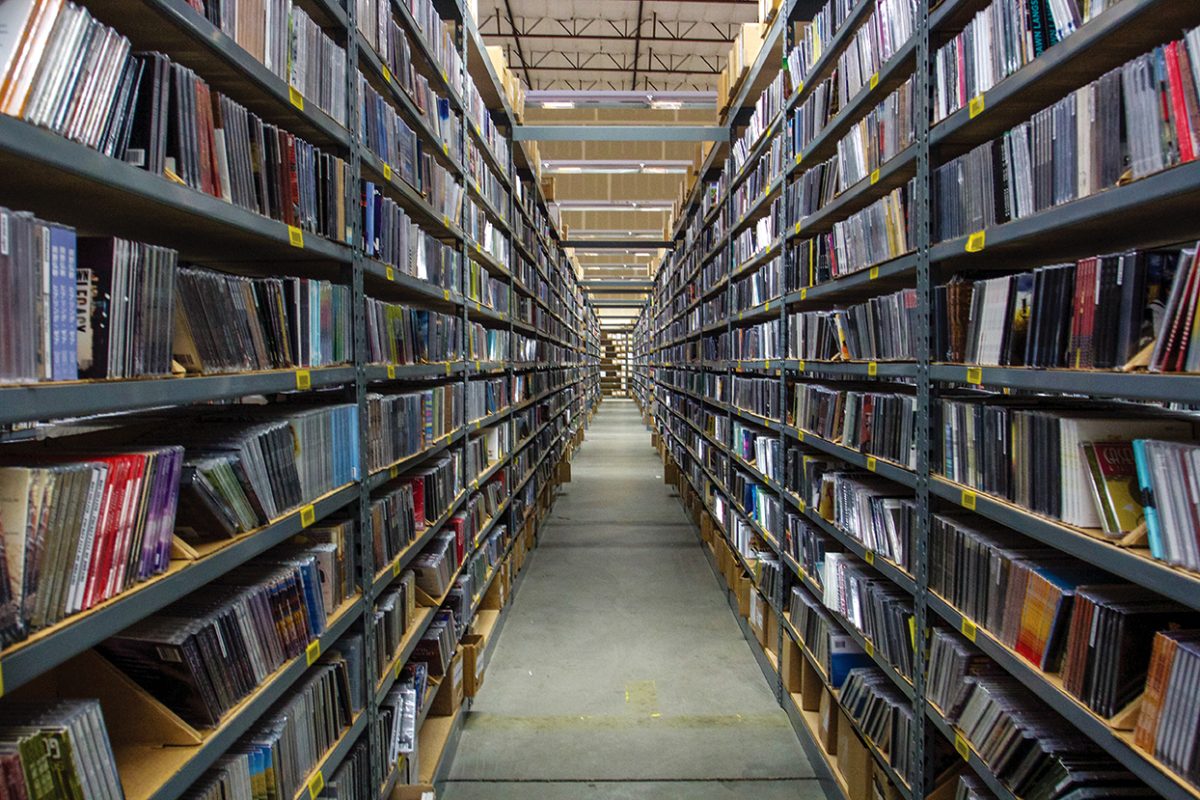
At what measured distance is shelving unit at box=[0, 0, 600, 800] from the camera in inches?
40.3

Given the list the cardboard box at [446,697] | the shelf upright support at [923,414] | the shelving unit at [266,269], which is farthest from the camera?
the cardboard box at [446,697]

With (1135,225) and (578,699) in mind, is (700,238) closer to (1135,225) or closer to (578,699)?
(578,699)

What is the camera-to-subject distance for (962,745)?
6.07 ft

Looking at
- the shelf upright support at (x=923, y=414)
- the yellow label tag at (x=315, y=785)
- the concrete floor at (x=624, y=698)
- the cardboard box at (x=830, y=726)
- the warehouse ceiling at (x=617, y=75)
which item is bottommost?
the concrete floor at (x=624, y=698)

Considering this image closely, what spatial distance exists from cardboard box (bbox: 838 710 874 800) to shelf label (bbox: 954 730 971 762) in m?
0.68

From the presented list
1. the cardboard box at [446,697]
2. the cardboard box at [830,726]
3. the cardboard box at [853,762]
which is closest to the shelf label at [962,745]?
the cardboard box at [853,762]

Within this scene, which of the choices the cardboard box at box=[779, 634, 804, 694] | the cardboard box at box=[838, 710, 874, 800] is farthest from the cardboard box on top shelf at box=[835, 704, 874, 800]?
the cardboard box at box=[779, 634, 804, 694]

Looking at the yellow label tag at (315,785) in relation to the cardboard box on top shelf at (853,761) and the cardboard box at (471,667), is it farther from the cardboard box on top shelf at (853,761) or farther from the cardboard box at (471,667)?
the cardboard box on top shelf at (853,761)

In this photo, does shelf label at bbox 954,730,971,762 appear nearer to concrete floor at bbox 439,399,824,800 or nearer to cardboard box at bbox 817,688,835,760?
cardboard box at bbox 817,688,835,760

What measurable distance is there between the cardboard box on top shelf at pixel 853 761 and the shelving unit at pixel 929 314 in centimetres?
5

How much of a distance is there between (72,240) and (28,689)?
0.85 m

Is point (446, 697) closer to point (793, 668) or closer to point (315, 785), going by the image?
point (315, 785)

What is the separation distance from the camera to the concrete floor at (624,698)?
288cm

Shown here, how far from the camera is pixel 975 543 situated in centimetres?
186
